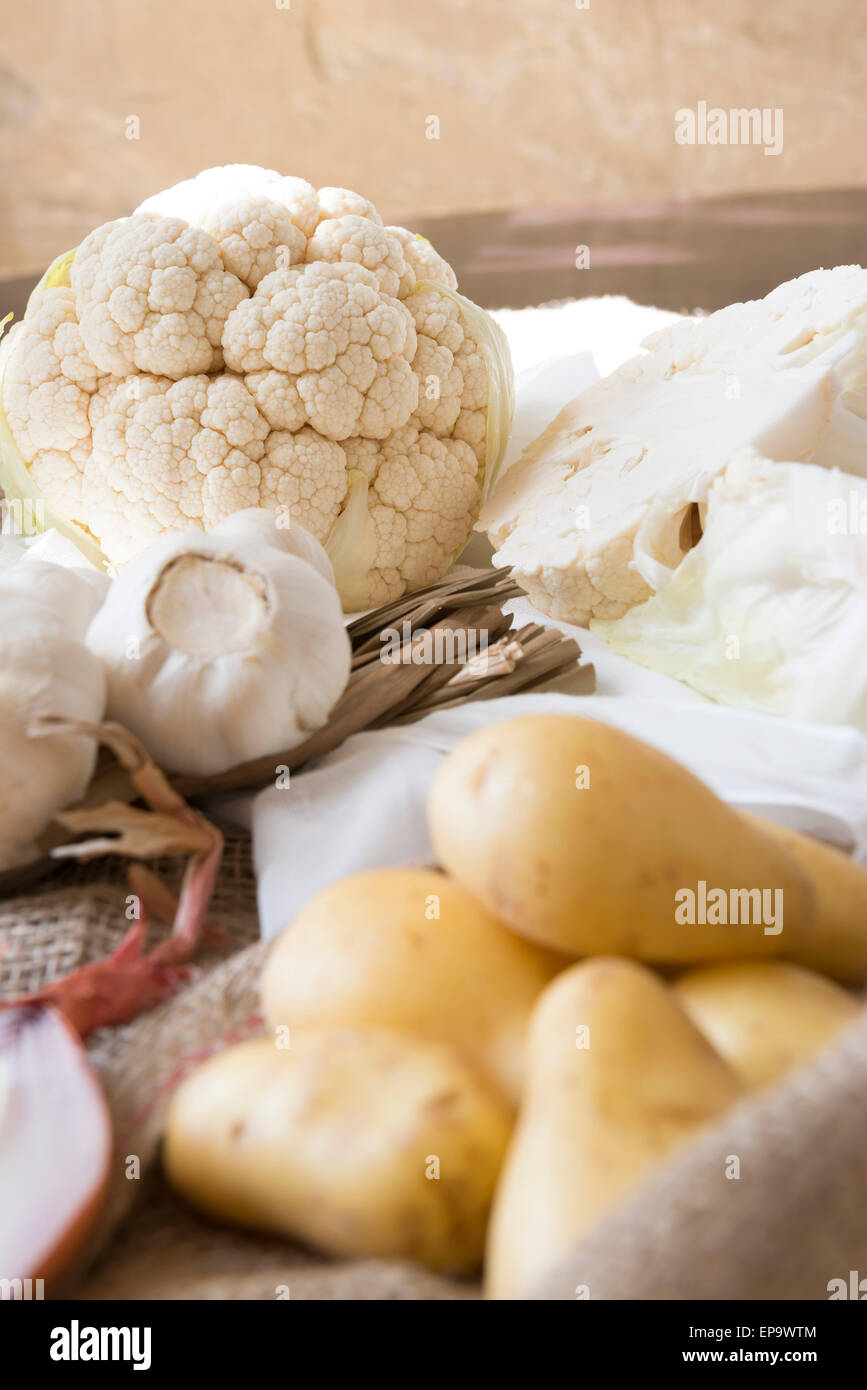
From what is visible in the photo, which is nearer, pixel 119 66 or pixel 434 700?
pixel 434 700

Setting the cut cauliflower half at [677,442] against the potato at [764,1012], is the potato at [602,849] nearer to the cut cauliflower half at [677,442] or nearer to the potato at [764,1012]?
the potato at [764,1012]

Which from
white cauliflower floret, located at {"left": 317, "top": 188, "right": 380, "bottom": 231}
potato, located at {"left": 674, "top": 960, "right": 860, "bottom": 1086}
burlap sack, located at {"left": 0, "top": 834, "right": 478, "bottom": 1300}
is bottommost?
burlap sack, located at {"left": 0, "top": 834, "right": 478, "bottom": 1300}

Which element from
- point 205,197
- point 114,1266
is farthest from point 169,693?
point 205,197

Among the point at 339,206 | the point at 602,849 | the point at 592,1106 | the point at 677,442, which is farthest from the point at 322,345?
the point at 592,1106

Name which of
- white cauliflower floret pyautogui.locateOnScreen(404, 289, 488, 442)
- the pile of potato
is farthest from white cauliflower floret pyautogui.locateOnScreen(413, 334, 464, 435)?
the pile of potato

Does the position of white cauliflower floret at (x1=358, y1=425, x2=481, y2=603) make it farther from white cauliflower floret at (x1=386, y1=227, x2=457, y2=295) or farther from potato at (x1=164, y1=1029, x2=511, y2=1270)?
potato at (x1=164, y1=1029, x2=511, y2=1270)

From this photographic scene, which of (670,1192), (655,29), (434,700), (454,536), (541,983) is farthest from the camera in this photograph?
(655,29)

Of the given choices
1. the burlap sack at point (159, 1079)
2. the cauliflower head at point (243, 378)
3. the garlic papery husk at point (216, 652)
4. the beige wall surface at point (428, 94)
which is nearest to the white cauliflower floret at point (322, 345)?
the cauliflower head at point (243, 378)
